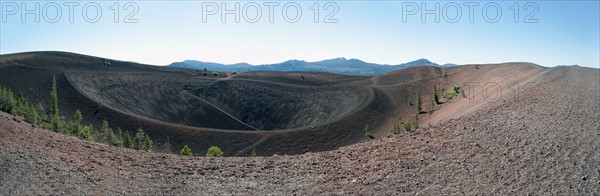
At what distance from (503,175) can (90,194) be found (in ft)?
36.9

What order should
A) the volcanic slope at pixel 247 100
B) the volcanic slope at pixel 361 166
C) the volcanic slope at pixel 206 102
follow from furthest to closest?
the volcanic slope at pixel 206 102
the volcanic slope at pixel 247 100
the volcanic slope at pixel 361 166

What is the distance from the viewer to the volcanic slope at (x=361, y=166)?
11.5m

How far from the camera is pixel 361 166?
14219 millimetres

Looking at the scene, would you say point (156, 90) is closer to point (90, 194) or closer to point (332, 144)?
point (332, 144)

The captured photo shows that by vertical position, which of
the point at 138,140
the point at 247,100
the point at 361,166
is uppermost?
the point at 247,100

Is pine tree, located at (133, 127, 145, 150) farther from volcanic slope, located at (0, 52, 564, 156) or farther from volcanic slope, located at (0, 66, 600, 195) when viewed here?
volcanic slope, located at (0, 66, 600, 195)

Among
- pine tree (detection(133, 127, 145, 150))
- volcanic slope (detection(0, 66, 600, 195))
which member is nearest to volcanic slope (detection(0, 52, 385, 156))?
pine tree (detection(133, 127, 145, 150))

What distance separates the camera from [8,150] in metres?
13.0

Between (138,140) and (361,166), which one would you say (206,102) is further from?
(361,166)

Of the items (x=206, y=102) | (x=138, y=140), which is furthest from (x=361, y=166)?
(x=206, y=102)

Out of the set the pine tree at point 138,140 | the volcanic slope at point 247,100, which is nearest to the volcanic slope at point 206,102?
the volcanic slope at point 247,100

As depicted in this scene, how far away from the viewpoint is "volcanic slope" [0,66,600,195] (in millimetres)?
11453

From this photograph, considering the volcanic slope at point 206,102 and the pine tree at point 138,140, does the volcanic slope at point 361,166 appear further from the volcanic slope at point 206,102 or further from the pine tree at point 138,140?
the volcanic slope at point 206,102

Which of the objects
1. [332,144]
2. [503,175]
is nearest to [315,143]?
[332,144]
